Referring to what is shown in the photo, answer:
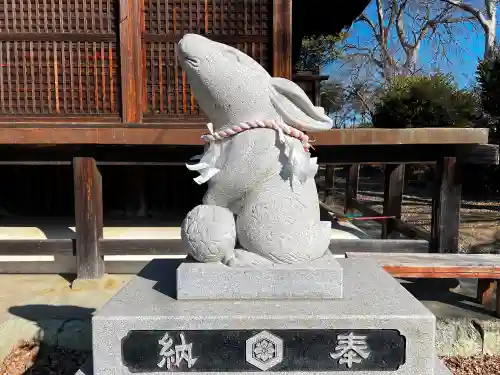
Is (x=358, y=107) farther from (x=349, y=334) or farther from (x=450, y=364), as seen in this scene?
(x=349, y=334)

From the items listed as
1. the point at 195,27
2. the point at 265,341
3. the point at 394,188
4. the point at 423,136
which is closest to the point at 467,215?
the point at 394,188

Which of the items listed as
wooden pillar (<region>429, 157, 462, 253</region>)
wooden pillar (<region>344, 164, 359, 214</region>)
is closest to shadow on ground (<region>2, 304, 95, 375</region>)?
wooden pillar (<region>429, 157, 462, 253</region>)

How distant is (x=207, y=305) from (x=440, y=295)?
329cm

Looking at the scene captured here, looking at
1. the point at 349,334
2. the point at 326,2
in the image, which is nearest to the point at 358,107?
the point at 326,2

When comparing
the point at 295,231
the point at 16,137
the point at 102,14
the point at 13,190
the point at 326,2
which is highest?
the point at 326,2

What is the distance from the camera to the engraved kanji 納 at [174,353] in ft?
5.79

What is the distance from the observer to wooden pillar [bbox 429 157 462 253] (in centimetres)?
431

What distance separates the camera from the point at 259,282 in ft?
6.30

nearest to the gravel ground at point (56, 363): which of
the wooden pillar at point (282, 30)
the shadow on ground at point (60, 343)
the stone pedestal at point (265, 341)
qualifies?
the shadow on ground at point (60, 343)

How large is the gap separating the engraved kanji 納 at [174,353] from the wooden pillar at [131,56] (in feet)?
10.9

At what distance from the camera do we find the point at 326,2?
23.6 feet

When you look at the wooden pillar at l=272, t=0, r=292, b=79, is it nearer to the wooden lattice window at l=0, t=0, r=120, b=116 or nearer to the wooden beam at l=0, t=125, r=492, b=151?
the wooden beam at l=0, t=125, r=492, b=151

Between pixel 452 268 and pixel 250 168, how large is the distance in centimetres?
256

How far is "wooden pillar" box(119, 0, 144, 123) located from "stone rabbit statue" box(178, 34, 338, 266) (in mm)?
2773
